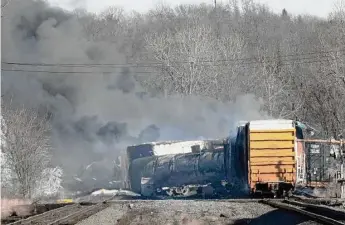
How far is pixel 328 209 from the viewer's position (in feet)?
55.2

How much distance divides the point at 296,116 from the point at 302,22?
1579 inches

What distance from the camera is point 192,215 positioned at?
18031 mm

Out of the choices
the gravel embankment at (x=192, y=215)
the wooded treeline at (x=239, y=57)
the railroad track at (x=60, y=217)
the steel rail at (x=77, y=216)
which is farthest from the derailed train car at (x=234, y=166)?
the wooded treeline at (x=239, y=57)

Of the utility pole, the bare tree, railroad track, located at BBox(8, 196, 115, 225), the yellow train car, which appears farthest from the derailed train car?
railroad track, located at BBox(8, 196, 115, 225)

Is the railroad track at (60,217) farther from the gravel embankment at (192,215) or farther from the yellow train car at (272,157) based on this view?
the yellow train car at (272,157)

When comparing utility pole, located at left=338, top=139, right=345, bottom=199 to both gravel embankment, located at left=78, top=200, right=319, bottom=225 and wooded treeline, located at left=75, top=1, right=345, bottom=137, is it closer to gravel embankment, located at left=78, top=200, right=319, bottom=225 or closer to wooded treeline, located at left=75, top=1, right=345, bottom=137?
gravel embankment, located at left=78, top=200, right=319, bottom=225

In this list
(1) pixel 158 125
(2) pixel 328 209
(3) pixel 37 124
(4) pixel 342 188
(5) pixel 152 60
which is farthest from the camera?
(5) pixel 152 60

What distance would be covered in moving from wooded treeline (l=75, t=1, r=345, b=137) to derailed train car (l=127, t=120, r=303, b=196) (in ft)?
44.8

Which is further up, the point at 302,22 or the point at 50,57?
the point at 302,22

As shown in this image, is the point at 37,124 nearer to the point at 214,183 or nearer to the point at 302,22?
the point at 214,183

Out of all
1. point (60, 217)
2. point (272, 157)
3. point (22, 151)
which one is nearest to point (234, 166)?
point (272, 157)

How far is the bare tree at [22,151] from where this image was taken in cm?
3694

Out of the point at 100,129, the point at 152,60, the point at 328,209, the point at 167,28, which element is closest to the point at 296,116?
the point at 100,129

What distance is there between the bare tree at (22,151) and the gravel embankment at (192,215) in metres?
15.8
